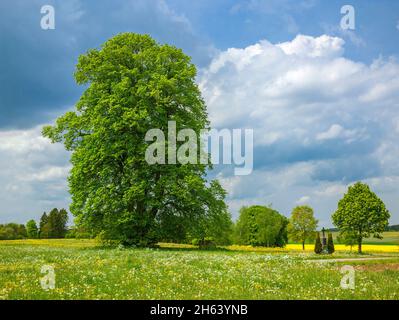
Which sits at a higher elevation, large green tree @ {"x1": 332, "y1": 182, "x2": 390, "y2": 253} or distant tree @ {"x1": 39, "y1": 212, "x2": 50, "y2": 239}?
large green tree @ {"x1": 332, "y1": 182, "x2": 390, "y2": 253}

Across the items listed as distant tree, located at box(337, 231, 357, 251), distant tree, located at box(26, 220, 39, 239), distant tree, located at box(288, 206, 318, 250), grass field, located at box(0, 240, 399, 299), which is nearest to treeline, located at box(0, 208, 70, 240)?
distant tree, located at box(26, 220, 39, 239)

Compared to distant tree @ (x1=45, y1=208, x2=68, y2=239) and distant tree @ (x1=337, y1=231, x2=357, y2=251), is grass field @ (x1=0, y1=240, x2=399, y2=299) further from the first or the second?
distant tree @ (x1=45, y1=208, x2=68, y2=239)

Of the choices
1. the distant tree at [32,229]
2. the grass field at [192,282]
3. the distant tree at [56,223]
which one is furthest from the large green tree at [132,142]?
the distant tree at [32,229]

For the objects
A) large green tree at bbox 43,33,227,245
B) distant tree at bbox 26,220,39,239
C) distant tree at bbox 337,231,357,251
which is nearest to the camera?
large green tree at bbox 43,33,227,245

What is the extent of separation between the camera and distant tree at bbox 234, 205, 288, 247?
97125 millimetres

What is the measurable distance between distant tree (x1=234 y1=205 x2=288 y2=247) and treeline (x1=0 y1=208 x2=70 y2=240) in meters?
38.2

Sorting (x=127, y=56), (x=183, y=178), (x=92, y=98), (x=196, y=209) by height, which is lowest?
(x=196, y=209)

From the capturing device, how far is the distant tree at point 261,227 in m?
97.1

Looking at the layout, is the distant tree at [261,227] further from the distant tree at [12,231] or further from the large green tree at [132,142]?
the large green tree at [132,142]

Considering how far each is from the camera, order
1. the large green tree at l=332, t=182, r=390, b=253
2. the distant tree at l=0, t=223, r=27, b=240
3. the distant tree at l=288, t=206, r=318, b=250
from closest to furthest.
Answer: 1. the large green tree at l=332, t=182, r=390, b=253
2. the distant tree at l=0, t=223, r=27, b=240
3. the distant tree at l=288, t=206, r=318, b=250

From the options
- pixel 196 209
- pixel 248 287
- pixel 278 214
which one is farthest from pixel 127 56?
pixel 278 214
